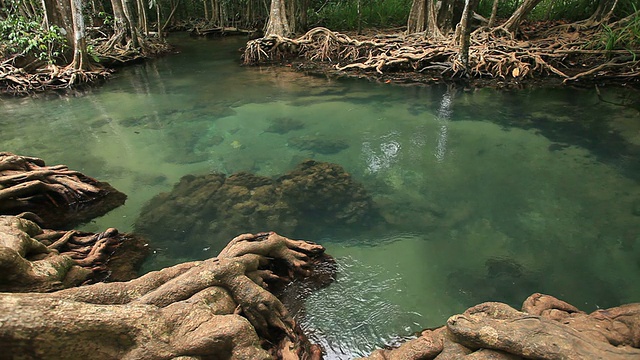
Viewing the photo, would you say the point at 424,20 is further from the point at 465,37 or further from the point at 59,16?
the point at 59,16

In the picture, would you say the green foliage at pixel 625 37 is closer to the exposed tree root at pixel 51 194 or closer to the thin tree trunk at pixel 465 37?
the thin tree trunk at pixel 465 37

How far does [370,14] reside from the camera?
52.2ft

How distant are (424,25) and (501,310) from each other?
11.7 m

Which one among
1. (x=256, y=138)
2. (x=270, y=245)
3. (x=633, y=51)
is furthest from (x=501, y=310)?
(x=633, y=51)

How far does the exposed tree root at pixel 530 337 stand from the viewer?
1958 millimetres

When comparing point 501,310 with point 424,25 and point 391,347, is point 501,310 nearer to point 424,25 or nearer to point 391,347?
point 391,347

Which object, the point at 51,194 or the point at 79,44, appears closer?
the point at 51,194

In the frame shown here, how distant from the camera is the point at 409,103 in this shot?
345 inches

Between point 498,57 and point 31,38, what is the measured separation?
12.9 m

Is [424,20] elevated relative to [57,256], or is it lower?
elevated

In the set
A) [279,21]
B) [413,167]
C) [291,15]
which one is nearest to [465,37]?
[413,167]

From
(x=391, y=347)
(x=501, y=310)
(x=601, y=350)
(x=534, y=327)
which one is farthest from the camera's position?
(x=391, y=347)

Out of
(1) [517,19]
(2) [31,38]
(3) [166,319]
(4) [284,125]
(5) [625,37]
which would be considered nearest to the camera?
(3) [166,319]

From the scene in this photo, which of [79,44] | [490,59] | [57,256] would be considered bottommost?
[57,256]
